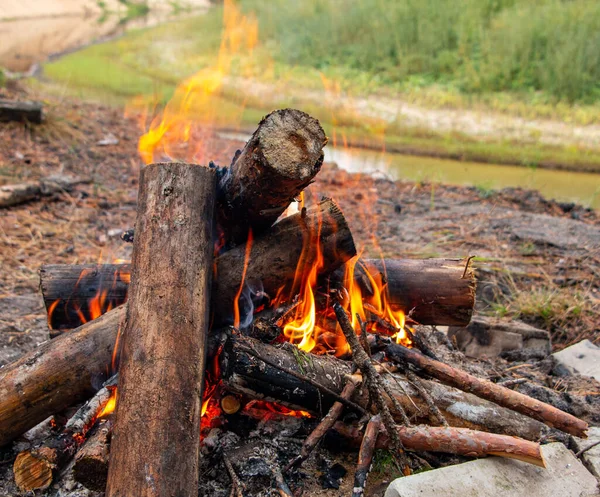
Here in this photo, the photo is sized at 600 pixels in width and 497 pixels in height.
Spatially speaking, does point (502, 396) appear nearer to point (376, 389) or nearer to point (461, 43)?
point (376, 389)

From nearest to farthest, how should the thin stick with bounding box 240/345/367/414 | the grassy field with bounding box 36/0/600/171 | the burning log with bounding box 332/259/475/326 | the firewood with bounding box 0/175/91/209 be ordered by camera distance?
the thin stick with bounding box 240/345/367/414 → the burning log with bounding box 332/259/475/326 → the firewood with bounding box 0/175/91/209 → the grassy field with bounding box 36/0/600/171

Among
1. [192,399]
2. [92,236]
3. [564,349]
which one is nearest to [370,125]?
[92,236]

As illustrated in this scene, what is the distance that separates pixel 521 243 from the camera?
18.5 ft

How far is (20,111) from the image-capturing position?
7605mm

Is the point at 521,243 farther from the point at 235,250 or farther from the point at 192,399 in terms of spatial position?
the point at 192,399

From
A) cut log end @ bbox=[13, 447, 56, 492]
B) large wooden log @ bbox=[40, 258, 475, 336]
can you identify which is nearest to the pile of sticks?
cut log end @ bbox=[13, 447, 56, 492]

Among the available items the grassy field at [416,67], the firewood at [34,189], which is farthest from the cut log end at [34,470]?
the grassy field at [416,67]

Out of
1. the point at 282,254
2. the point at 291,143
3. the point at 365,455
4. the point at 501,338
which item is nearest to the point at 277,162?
the point at 291,143

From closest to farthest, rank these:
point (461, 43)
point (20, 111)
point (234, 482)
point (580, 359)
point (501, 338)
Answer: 1. point (234, 482)
2. point (580, 359)
3. point (501, 338)
4. point (20, 111)
5. point (461, 43)

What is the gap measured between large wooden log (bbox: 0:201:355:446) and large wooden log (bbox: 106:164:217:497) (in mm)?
283

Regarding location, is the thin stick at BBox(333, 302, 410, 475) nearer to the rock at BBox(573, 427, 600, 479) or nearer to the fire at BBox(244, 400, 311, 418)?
the fire at BBox(244, 400, 311, 418)

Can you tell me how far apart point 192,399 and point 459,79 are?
1368cm

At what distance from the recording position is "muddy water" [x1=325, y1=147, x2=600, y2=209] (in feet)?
28.7

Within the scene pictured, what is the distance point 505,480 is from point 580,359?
1794mm
